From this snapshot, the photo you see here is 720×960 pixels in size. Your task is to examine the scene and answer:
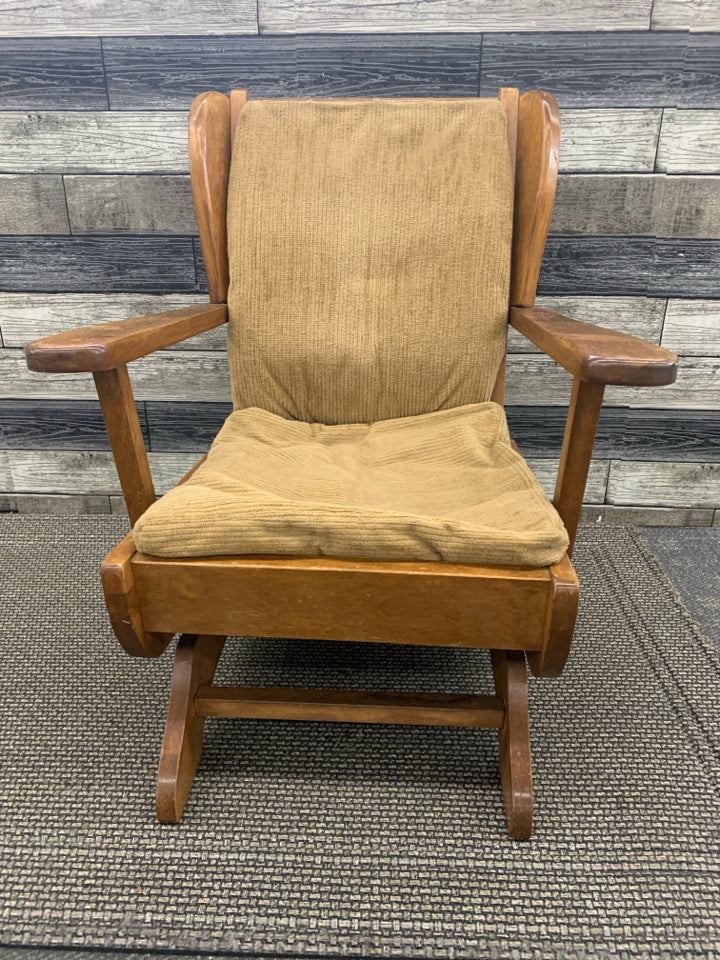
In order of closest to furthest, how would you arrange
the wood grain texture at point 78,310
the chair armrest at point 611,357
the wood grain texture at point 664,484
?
1. the chair armrest at point 611,357
2. the wood grain texture at point 78,310
3. the wood grain texture at point 664,484

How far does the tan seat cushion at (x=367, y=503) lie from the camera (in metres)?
0.74

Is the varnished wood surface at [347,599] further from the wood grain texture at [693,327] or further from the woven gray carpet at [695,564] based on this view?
the wood grain texture at [693,327]

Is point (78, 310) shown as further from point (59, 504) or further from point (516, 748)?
point (516, 748)

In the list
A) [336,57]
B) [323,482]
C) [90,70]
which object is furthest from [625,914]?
[90,70]

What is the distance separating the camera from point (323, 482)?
88cm

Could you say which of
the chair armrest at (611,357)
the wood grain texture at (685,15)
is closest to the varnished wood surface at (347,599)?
the chair armrest at (611,357)

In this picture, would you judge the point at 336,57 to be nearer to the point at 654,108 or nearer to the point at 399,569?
the point at 654,108

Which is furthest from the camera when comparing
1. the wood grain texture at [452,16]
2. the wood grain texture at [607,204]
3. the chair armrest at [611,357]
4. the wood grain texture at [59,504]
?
the wood grain texture at [59,504]

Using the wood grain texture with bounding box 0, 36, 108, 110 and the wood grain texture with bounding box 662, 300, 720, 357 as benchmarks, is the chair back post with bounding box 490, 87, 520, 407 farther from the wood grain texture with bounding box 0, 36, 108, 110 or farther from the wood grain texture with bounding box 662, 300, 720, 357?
the wood grain texture with bounding box 0, 36, 108, 110

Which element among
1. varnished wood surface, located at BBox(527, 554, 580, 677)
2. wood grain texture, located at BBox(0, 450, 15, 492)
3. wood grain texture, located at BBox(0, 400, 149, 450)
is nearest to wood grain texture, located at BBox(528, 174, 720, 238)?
varnished wood surface, located at BBox(527, 554, 580, 677)

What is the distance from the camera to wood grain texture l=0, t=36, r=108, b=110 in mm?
1369

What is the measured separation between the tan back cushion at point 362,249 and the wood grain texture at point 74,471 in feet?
2.06

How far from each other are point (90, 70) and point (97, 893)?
147 cm

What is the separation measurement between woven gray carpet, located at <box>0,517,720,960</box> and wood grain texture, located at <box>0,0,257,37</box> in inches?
46.8
